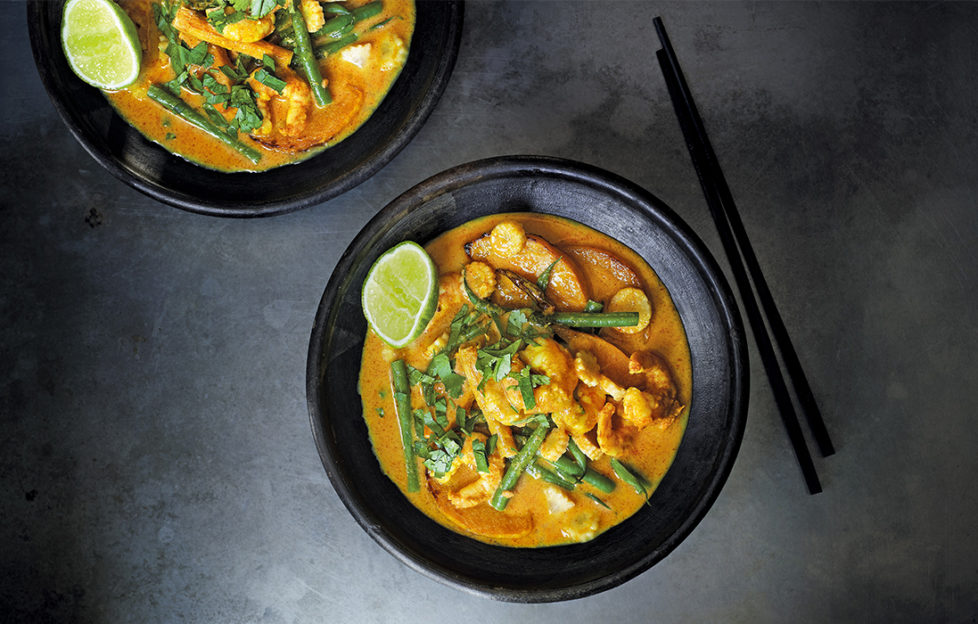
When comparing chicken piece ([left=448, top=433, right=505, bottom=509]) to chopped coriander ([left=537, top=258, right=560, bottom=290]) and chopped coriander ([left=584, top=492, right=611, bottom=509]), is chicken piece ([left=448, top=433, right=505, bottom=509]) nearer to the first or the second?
chopped coriander ([left=584, top=492, right=611, bottom=509])

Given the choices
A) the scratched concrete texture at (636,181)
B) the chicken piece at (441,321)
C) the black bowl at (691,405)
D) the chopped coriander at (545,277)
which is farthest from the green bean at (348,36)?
the chopped coriander at (545,277)

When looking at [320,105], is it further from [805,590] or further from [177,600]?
[805,590]

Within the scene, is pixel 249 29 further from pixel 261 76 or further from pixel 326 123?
pixel 326 123

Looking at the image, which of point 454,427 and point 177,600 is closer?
point 454,427

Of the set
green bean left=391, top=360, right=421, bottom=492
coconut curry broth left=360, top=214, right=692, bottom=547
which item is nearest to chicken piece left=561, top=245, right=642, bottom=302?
coconut curry broth left=360, top=214, right=692, bottom=547

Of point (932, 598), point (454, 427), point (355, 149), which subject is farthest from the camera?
point (932, 598)

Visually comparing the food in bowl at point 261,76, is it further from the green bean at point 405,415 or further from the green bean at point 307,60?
the green bean at point 405,415

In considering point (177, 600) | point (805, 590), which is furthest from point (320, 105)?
point (805, 590)
